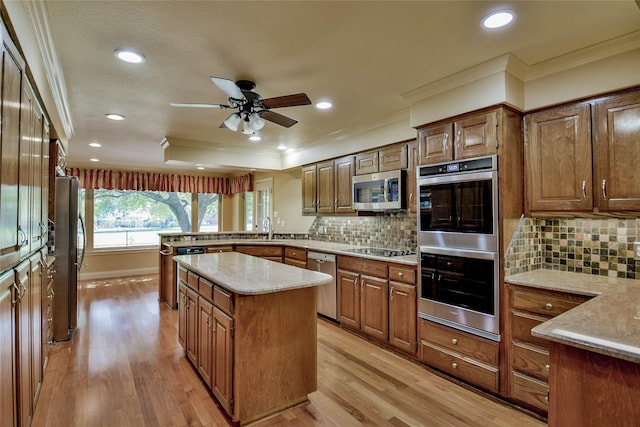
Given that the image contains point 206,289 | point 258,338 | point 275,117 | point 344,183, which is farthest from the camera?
point 344,183

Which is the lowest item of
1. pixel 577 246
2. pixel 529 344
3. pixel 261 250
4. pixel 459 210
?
pixel 529 344

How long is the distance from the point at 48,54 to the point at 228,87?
1116 millimetres

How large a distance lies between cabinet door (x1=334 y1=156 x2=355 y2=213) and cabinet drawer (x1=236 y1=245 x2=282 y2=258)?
1.19m

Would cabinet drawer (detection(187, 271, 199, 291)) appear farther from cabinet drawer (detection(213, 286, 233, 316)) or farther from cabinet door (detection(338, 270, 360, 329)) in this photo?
cabinet door (detection(338, 270, 360, 329))

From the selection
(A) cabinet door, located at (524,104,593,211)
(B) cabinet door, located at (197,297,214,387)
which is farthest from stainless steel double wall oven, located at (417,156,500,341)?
(B) cabinet door, located at (197,297,214,387)

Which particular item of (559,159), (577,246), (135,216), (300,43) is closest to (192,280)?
(300,43)

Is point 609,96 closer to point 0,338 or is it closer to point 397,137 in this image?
point 397,137

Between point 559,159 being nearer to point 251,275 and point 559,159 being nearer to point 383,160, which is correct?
point 383,160

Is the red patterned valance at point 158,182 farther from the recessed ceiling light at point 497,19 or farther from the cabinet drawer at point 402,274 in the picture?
the recessed ceiling light at point 497,19

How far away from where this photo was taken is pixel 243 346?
207 cm

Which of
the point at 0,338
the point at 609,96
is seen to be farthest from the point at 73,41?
the point at 609,96

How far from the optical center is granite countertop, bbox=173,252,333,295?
204 centimetres

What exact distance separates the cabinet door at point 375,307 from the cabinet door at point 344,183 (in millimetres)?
1142

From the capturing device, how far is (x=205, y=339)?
8.25 feet
